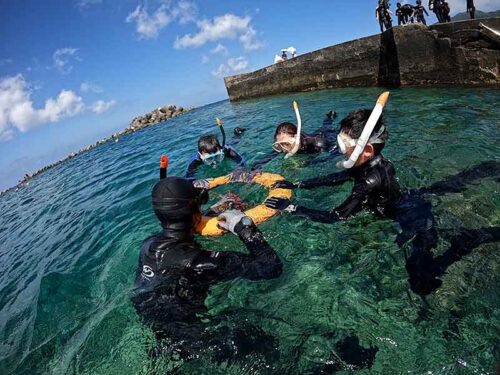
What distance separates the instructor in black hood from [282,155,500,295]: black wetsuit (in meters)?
0.91

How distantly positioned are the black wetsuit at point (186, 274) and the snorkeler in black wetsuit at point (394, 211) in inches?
35.5

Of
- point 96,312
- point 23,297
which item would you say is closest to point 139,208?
point 23,297

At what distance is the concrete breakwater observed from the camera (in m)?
9.02

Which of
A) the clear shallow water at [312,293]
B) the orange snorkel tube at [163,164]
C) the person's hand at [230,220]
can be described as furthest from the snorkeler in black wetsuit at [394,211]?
the orange snorkel tube at [163,164]

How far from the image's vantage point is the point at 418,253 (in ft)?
9.41

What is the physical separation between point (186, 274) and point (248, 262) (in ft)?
1.86

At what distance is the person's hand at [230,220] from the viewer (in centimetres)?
307

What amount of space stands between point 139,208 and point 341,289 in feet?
16.7

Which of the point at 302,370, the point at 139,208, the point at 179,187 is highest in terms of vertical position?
the point at 179,187

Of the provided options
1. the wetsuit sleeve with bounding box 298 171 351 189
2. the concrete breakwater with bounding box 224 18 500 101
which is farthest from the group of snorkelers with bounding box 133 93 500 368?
the concrete breakwater with bounding box 224 18 500 101

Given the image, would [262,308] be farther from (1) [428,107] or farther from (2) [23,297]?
(1) [428,107]

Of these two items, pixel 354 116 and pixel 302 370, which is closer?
pixel 302 370

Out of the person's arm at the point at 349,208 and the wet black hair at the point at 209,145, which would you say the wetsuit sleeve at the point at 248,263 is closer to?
the person's arm at the point at 349,208

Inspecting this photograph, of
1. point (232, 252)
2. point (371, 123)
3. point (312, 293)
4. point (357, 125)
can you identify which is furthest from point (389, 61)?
point (232, 252)
